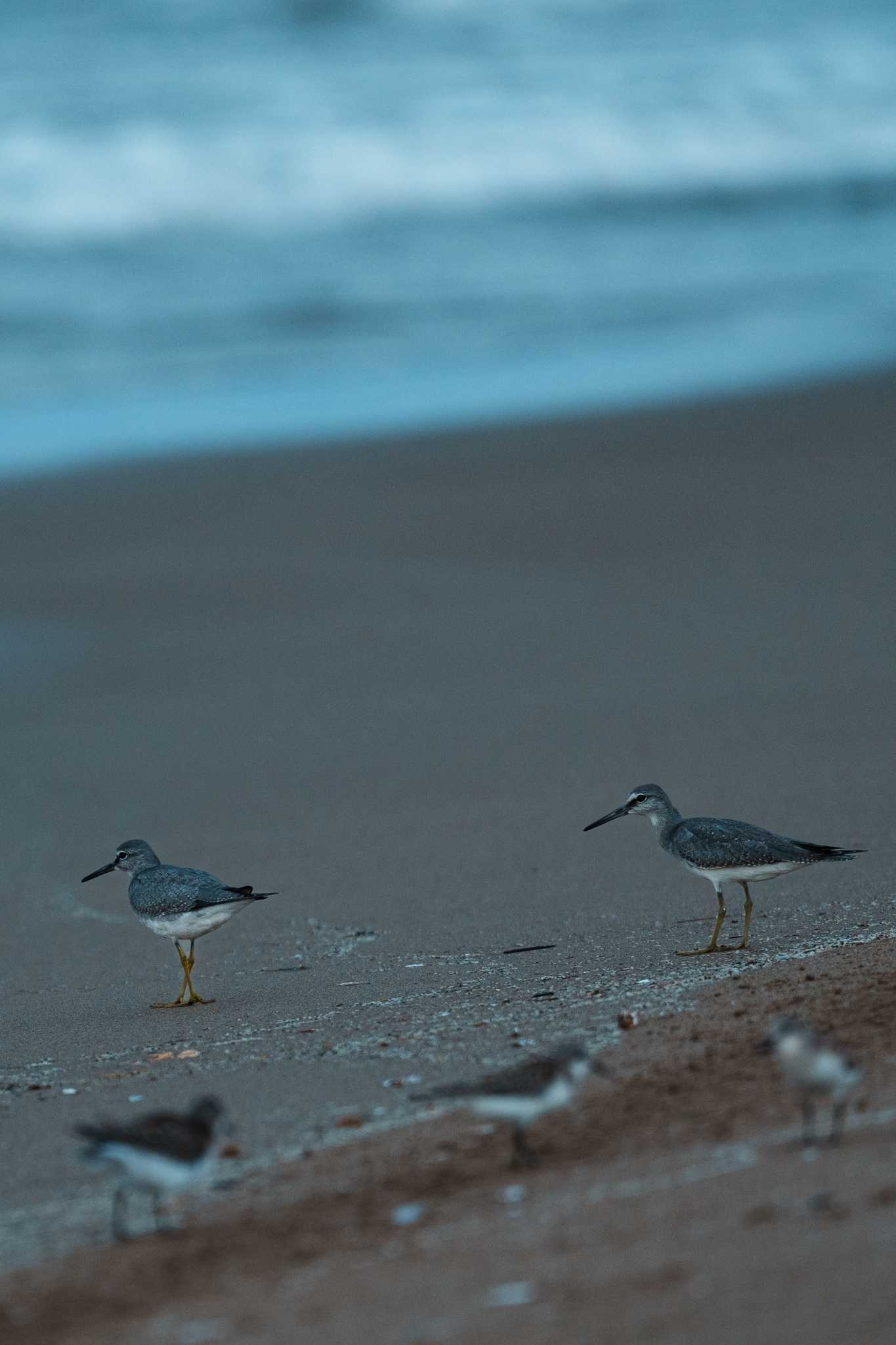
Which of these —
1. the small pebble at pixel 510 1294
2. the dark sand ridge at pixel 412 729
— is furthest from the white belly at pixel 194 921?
the small pebble at pixel 510 1294

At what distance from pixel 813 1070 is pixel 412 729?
682 centimetres

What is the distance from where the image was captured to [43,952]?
8.55 m

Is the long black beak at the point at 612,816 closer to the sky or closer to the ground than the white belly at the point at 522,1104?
Result: closer to the sky

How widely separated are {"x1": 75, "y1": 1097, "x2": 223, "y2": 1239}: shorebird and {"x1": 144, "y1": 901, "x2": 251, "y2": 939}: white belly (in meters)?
3.38

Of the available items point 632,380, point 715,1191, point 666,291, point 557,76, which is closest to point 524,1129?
point 715,1191

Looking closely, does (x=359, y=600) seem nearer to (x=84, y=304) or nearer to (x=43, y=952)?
(x=43, y=952)

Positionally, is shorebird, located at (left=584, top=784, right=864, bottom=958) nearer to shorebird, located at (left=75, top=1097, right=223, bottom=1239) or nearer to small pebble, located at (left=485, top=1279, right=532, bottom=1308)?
shorebird, located at (left=75, top=1097, right=223, bottom=1239)

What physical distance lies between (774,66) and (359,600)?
61.3 feet

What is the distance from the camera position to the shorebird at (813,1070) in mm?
4398

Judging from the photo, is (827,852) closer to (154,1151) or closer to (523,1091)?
(523,1091)

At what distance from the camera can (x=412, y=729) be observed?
36.3 feet

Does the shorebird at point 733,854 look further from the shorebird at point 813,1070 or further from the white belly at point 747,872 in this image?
the shorebird at point 813,1070

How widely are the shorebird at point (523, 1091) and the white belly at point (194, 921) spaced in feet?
10.7

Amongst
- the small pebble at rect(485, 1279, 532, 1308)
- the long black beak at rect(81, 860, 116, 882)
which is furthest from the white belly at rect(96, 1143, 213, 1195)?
the long black beak at rect(81, 860, 116, 882)
